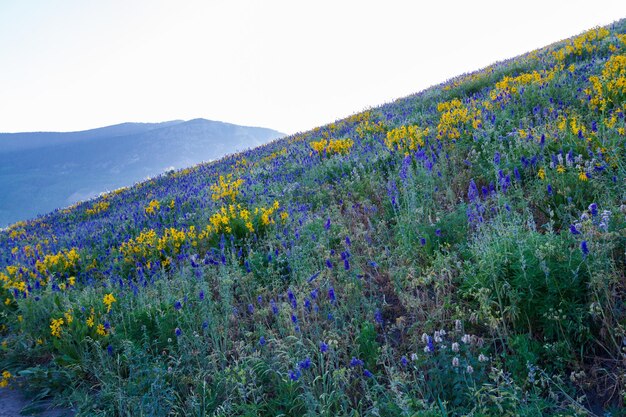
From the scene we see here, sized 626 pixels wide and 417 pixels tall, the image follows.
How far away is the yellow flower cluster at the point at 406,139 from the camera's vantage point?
6990mm

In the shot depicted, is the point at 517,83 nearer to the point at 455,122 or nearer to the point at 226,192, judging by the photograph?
the point at 455,122

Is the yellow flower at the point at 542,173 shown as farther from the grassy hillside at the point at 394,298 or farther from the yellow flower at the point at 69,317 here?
the yellow flower at the point at 69,317

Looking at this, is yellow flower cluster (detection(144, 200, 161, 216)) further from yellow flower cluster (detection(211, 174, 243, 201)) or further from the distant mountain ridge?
the distant mountain ridge

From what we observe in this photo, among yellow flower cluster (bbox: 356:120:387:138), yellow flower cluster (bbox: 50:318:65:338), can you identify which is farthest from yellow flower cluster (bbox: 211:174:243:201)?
yellow flower cluster (bbox: 50:318:65:338)

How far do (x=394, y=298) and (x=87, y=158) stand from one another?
372 feet

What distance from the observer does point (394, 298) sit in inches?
146

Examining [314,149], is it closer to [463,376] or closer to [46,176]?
[463,376]

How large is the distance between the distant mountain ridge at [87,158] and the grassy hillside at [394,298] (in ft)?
223

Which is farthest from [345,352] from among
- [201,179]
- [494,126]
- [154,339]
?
[201,179]

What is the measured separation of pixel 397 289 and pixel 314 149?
7010 mm

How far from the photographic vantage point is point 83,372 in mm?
3850

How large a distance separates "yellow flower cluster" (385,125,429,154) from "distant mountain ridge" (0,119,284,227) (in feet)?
217

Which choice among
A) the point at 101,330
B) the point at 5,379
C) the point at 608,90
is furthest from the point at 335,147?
the point at 5,379

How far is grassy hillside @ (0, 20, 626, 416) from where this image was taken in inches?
99.0
